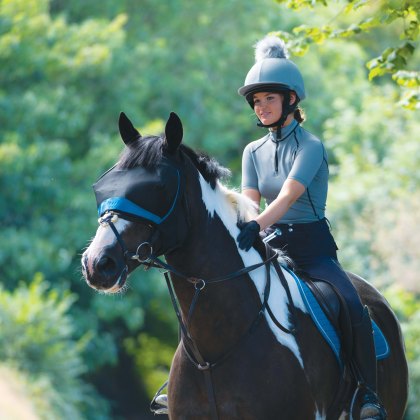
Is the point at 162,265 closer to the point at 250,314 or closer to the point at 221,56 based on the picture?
the point at 250,314

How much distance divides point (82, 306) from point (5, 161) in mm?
4996

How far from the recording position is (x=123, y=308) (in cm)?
2406

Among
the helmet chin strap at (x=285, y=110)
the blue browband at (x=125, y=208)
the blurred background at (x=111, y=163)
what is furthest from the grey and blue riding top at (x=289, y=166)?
the blurred background at (x=111, y=163)

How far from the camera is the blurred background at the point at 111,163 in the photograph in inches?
728

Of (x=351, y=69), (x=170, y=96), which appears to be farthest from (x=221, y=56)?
(x=351, y=69)

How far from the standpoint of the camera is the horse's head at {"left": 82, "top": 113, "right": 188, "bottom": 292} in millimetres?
5465

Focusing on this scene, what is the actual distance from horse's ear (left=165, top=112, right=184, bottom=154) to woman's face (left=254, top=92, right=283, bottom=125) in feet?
3.67

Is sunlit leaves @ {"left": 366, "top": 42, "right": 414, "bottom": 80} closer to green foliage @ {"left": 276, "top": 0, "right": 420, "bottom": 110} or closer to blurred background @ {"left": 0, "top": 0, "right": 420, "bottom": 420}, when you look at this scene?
green foliage @ {"left": 276, "top": 0, "right": 420, "bottom": 110}

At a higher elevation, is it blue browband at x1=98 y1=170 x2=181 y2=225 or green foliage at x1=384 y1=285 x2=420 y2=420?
blue browband at x1=98 y1=170 x2=181 y2=225

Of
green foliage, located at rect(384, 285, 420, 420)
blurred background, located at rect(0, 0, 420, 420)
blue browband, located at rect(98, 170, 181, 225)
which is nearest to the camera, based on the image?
blue browband, located at rect(98, 170, 181, 225)

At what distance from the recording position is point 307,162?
21.8 feet

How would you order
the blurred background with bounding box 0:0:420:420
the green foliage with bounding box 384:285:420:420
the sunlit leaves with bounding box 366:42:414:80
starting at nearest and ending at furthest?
the sunlit leaves with bounding box 366:42:414:80 < the blurred background with bounding box 0:0:420:420 < the green foliage with bounding box 384:285:420:420

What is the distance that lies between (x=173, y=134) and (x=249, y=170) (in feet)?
4.48

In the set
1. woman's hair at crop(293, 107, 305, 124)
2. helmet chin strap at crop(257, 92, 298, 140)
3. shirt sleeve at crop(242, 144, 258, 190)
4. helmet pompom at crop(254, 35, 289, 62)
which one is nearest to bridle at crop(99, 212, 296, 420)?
shirt sleeve at crop(242, 144, 258, 190)
